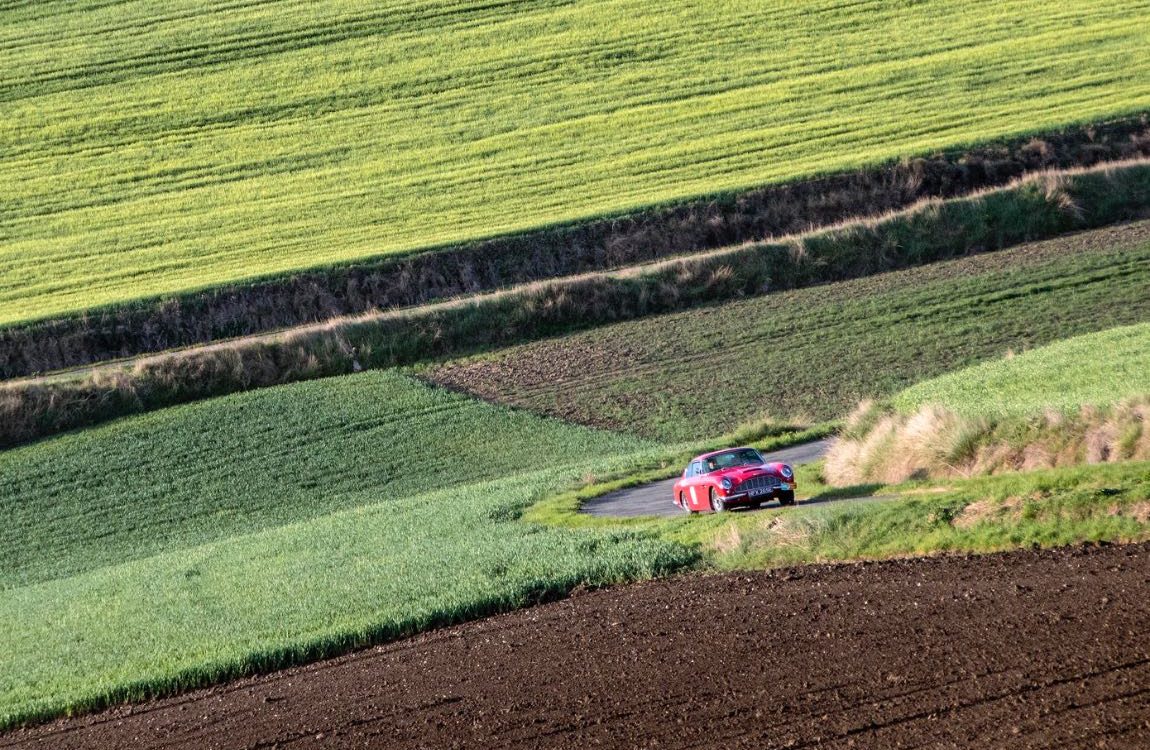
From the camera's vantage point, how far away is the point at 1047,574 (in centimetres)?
1404

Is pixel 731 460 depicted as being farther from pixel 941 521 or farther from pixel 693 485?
pixel 941 521

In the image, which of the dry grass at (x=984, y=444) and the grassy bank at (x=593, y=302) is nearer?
the dry grass at (x=984, y=444)

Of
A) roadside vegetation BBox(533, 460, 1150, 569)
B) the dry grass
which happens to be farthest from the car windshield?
roadside vegetation BBox(533, 460, 1150, 569)

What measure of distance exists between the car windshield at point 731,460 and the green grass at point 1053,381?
3.00m

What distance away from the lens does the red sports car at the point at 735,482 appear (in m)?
22.0

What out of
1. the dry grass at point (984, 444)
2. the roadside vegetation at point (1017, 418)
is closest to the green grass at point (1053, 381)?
the roadside vegetation at point (1017, 418)

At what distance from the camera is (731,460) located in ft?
76.8

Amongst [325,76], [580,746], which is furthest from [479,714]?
[325,76]

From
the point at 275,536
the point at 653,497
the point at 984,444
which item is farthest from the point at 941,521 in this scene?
the point at 275,536

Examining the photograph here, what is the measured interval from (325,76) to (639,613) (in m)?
46.4

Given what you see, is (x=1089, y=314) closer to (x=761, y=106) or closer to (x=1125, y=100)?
(x=1125, y=100)

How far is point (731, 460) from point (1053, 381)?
5685 mm

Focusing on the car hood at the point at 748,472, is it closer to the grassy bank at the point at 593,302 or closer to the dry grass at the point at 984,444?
the dry grass at the point at 984,444

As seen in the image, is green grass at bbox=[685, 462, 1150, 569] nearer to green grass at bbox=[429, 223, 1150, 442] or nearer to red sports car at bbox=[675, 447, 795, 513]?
red sports car at bbox=[675, 447, 795, 513]
